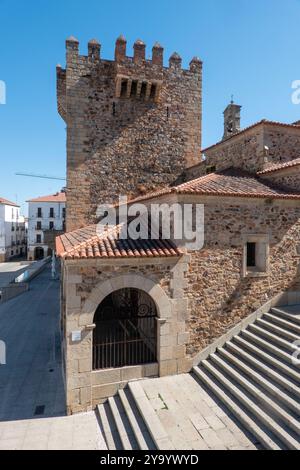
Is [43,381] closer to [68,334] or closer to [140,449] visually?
[68,334]

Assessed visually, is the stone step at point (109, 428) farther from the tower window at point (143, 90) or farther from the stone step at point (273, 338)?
the tower window at point (143, 90)

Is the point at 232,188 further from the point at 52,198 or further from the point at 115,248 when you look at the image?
the point at 52,198

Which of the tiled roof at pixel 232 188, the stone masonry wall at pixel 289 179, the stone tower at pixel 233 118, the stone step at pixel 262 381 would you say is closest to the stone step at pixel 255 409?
the stone step at pixel 262 381

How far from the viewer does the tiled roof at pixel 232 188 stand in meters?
8.31

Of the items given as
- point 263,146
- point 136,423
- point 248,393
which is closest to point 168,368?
point 136,423

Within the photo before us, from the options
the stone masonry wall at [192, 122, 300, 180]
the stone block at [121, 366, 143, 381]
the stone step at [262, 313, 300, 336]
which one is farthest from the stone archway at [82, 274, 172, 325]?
the stone masonry wall at [192, 122, 300, 180]

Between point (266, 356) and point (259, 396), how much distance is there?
127cm

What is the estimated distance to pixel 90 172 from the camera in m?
13.5

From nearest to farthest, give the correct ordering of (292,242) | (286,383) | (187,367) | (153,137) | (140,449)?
1. (140,449)
2. (286,383)
3. (187,367)
4. (292,242)
5. (153,137)

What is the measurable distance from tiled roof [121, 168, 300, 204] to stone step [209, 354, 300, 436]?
4.94m

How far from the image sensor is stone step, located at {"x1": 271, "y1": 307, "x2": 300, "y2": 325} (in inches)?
330

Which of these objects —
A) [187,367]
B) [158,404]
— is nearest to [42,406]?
[158,404]

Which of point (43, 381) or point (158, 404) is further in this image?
point (43, 381)
